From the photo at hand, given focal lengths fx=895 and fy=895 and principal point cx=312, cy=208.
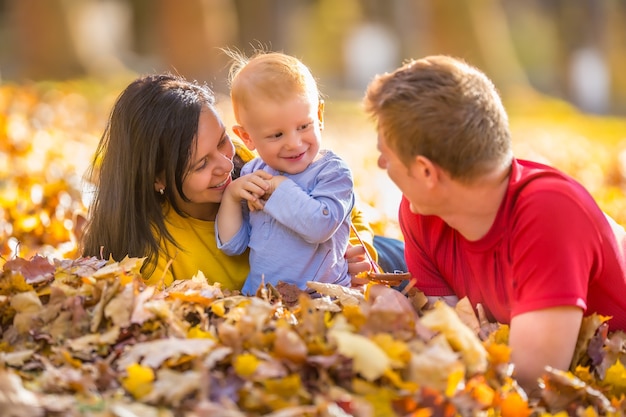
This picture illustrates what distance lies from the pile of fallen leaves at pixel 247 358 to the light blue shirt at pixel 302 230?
13.6 inches

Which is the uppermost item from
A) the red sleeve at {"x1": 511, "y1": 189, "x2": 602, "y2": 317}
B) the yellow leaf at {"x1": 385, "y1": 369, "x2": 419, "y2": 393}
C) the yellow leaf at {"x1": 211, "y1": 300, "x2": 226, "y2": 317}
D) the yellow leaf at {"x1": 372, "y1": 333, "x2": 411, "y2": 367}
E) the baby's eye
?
the baby's eye

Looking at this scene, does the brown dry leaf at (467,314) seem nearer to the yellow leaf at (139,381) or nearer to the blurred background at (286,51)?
the yellow leaf at (139,381)

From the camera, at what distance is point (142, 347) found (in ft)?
8.15

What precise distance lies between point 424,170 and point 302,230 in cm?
66

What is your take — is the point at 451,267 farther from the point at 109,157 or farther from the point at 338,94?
the point at 338,94

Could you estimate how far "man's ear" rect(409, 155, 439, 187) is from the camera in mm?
2684

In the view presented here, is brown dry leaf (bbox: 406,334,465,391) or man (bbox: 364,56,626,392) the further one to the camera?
man (bbox: 364,56,626,392)

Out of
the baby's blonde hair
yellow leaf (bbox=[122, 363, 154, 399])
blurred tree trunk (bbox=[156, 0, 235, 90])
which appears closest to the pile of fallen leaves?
yellow leaf (bbox=[122, 363, 154, 399])

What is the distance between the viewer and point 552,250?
102 inches

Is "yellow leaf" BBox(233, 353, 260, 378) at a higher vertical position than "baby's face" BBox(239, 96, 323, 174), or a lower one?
lower

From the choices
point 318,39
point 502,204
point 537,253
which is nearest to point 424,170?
point 502,204

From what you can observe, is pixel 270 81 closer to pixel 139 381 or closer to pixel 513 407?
pixel 139 381

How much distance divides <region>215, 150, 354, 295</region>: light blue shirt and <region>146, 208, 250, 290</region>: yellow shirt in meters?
0.12

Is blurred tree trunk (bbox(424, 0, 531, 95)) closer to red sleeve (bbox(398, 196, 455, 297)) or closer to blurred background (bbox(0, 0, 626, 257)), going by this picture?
blurred background (bbox(0, 0, 626, 257))
